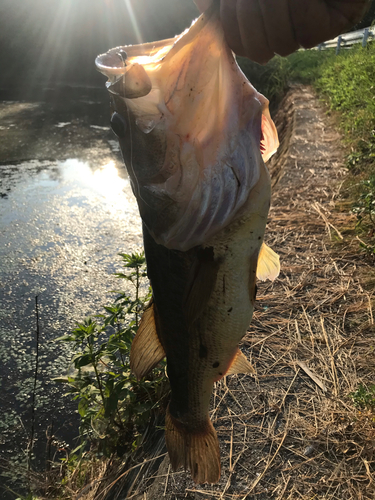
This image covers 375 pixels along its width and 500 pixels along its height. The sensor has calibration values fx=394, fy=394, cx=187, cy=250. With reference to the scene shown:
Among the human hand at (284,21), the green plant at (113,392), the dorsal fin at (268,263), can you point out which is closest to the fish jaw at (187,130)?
the human hand at (284,21)

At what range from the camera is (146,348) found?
168 centimetres

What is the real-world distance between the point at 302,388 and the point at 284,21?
2168 millimetres

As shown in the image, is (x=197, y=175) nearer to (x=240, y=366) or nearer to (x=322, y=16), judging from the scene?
(x=322, y=16)

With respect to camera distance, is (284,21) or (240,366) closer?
(284,21)

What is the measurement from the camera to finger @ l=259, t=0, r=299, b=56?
968 mm

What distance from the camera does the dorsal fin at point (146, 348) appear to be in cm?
167

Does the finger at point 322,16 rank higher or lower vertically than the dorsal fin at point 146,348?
higher

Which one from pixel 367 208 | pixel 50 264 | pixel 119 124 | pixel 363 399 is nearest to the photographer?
pixel 119 124

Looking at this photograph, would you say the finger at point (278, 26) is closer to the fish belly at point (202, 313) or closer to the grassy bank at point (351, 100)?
the fish belly at point (202, 313)

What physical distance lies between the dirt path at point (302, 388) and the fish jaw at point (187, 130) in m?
1.38

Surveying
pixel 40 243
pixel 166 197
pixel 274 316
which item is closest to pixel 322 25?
pixel 166 197

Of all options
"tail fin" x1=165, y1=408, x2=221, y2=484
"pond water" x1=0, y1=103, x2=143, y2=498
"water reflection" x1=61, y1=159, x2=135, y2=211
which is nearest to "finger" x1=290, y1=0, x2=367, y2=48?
"tail fin" x1=165, y1=408, x2=221, y2=484

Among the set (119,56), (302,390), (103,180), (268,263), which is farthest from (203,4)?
(103,180)

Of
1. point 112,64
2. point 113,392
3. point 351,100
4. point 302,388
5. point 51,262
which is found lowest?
point 51,262
